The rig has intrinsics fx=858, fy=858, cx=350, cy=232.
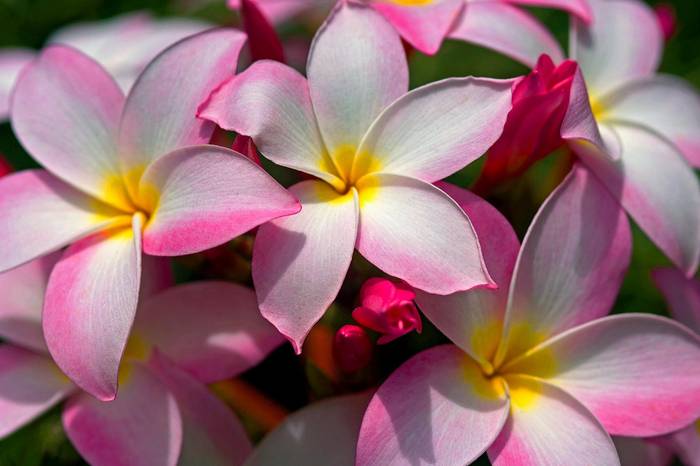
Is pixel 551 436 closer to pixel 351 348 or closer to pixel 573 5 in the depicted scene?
pixel 351 348

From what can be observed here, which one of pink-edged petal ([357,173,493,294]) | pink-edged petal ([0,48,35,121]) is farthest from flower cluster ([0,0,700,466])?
pink-edged petal ([0,48,35,121])

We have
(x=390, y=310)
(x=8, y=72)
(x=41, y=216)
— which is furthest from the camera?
(x=8, y=72)

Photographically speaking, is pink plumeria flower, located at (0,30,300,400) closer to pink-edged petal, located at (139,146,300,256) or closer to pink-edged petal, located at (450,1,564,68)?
pink-edged petal, located at (139,146,300,256)

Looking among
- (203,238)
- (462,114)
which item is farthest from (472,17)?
(203,238)

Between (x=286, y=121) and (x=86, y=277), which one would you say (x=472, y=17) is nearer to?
(x=286, y=121)

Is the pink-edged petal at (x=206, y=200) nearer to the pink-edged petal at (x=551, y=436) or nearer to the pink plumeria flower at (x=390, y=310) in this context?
the pink plumeria flower at (x=390, y=310)

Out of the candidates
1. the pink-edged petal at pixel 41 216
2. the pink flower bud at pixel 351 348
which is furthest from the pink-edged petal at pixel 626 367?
the pink-edged petal at pixel 41 216

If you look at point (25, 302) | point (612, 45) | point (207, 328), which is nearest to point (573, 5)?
point (612, 45)
